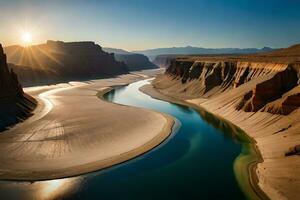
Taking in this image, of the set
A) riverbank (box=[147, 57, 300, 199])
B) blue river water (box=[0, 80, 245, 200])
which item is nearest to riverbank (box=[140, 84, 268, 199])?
riverbank (box=[147, 57, 300, 199])

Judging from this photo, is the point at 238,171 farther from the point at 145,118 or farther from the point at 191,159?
the point at 145,118

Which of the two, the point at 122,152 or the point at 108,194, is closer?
the point at 108,194

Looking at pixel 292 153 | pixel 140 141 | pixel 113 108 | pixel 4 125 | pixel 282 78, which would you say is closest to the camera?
pixel 292 153

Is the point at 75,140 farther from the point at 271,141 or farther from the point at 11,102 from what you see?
the point at 271,141

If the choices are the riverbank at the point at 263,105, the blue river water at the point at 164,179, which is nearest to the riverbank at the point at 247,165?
the riverbank at the point at 263,105

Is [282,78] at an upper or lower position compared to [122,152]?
upper

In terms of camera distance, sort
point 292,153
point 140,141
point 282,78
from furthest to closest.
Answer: point 282,78, point 140,141, point 292,153

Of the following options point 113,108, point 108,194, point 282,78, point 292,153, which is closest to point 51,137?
point 108,194
